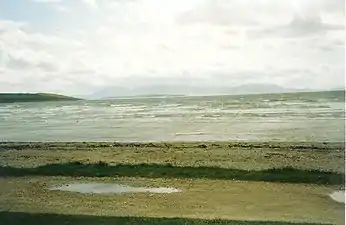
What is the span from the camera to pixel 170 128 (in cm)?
231

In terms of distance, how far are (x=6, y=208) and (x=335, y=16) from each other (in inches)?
72.2

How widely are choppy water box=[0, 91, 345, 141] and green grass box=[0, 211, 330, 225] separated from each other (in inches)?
15.6

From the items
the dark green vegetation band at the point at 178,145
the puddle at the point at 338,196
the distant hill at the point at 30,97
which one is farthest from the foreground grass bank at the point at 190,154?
the distant hill at the point at 30,97

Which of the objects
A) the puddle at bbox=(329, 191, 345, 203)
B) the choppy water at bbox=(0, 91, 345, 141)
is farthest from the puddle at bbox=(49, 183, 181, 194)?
the puddle at bbox=(329, 191, 345, 203)

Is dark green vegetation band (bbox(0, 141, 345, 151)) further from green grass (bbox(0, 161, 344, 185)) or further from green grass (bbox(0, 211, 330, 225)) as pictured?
green grass (bbox(0, 211, 330, 225))

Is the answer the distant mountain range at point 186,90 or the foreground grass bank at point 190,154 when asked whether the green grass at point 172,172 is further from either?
the distant mountain range at point 186,90

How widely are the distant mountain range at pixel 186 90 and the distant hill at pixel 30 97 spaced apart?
0.58 ft

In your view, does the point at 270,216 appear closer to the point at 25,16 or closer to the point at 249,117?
the point at 249,117

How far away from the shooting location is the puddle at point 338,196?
6.68 ft

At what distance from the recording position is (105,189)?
231 cm

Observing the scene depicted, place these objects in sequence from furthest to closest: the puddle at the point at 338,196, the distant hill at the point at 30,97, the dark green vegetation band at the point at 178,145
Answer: the distant hill at the point at 30,97
the dark green vegetation band at the point at 178,145
the puddle at the point at 338,196

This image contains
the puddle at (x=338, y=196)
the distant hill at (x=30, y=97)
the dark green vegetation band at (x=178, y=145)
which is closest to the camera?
the puddle at (x=338, y=196)

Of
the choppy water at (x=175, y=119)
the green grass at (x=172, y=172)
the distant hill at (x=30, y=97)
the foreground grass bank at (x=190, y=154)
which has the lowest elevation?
the green grass at (x=172, y=172)

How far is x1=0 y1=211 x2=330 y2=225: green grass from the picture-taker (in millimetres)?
2084
